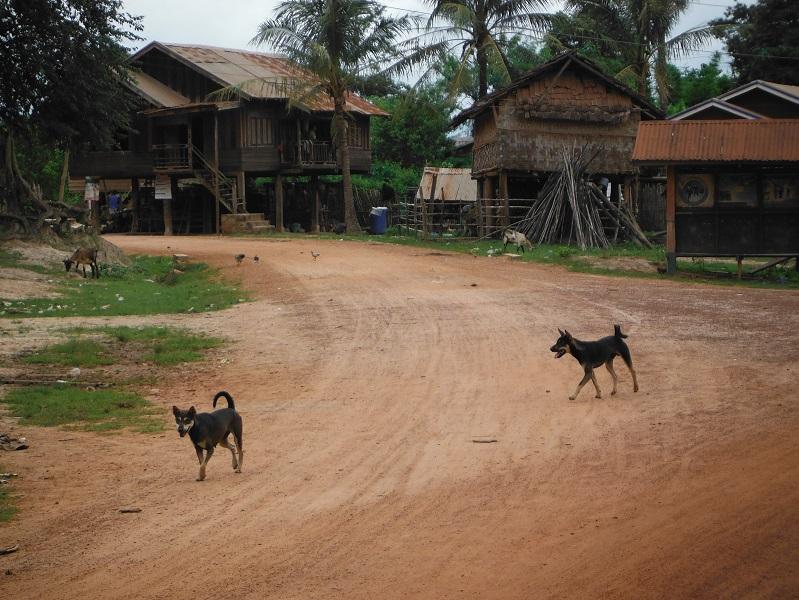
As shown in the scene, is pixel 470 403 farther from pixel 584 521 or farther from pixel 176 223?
pixel 176 223

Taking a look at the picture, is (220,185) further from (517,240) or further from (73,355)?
(73,355)

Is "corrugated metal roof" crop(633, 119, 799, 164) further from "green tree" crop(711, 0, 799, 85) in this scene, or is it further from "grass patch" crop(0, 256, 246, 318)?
"green tree" crop(711, 0, 799, 85)

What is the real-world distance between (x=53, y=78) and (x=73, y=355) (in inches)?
594

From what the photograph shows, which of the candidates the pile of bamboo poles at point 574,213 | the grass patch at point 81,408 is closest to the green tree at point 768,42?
the pile of bamboo poles at point 574,213

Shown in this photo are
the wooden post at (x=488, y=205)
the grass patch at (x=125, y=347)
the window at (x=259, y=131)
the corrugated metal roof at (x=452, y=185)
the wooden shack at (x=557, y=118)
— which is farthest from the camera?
the corrugated metal roof at (x=452, y=185)

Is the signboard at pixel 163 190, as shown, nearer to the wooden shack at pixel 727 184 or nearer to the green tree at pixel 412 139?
the green tree at pixel 412 139

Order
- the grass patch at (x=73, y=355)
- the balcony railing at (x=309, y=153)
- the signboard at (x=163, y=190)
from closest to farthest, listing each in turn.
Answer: the grass patch at (x=73, y=355) → the balcony railing at (x=309, y=153) → the signboard at (x=163, y=190)

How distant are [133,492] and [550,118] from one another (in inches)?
1143

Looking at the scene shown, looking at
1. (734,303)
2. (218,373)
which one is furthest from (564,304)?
(218,373)

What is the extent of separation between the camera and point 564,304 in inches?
687

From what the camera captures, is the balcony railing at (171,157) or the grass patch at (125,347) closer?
the grass patch at (125,347)

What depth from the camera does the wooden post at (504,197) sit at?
107 ft

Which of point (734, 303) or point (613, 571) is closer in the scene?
point (613, 571)

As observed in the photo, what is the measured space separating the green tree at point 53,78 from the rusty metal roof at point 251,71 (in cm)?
1082
